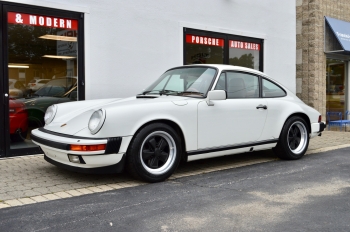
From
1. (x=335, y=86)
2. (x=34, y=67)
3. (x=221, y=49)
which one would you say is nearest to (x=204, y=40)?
(x=221, y=49)

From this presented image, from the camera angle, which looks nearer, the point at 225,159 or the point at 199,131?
the point at 199,131

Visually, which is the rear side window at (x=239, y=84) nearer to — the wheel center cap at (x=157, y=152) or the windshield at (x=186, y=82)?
the windshield at (x=186, y=82)

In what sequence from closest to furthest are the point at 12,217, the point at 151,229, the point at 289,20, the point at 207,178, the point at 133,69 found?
the point at 151,229 → the point at 12,217 → the point at 207,178 → the point at 133,69 → the point at 289,20

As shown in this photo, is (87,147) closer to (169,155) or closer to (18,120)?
(169,155)

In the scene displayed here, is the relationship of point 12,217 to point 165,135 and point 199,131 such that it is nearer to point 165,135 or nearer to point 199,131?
point 165,135

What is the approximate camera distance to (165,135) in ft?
16.2

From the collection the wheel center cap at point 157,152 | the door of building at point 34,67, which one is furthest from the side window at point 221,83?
the door of building at point 34,67

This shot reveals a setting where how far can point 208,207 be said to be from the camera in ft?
12.7

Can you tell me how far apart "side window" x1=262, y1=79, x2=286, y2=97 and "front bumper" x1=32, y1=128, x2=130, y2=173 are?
104 inches

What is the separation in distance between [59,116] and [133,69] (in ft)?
10.5

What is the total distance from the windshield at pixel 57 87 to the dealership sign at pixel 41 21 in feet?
3.23

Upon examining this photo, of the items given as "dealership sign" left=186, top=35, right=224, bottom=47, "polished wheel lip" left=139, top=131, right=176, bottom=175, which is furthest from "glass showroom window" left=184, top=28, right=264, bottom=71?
"polished wheel lip" left=139, top=131, right=176, bottom=175

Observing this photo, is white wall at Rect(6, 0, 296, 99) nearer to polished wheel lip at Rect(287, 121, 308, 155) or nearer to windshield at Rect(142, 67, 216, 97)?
windshield at Rect(142, 67, 216, 97)

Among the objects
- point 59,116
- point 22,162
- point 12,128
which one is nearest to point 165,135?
point 59,116
